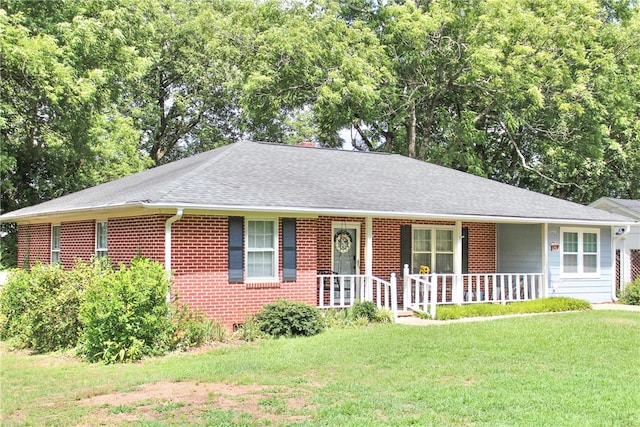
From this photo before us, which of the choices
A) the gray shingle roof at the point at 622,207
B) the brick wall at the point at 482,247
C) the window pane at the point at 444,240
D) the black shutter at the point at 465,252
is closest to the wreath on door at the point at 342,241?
the window pane at the point at 444,240

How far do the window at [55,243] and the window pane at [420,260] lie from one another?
31.9 feet

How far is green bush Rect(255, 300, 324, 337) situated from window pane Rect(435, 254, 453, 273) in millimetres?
5990

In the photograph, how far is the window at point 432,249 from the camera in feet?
60.2

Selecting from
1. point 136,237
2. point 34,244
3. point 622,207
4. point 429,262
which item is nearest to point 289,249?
point 136,237

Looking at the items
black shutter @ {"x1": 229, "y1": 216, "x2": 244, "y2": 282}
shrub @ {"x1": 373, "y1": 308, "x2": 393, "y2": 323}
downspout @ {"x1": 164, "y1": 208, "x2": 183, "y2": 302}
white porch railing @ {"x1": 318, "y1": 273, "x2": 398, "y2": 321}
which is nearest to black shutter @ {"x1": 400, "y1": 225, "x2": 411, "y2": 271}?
white porch railing @ {"x1": 318, "y1": 273, "x2": 398, "y2": 321}

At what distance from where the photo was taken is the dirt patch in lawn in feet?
24.6

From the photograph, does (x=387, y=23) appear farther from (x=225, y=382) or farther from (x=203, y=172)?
(x=225, y=382)

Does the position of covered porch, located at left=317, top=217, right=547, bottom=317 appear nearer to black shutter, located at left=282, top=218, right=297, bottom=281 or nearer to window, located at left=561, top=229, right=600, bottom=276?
black shutter, located at left=282, top=218, right=297, bottom=281

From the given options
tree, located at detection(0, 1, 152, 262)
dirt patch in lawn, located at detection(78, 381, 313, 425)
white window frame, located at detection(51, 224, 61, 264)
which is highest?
tree, located at detection(0, 1, 152, 262)

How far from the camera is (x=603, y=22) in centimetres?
3350

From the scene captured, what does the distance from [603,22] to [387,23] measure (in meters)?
11.3

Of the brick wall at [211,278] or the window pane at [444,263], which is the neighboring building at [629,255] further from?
the brick wall at [211,278]

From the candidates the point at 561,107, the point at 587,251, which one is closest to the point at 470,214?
the point at 587,251

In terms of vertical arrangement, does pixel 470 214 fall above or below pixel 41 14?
below
